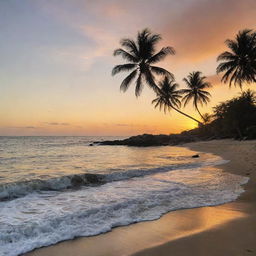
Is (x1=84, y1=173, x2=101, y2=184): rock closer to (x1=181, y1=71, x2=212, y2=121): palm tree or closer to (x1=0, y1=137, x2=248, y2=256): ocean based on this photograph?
(x1=0, y1=137, x2=248, y2=256): ocean

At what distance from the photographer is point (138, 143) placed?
4991cm

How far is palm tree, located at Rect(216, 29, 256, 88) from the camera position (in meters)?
27.5

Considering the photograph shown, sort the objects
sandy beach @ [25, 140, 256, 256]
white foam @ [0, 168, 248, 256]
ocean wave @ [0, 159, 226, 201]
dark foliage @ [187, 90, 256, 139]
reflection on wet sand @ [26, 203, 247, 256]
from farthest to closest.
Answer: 1. dark foliage @ [187, 90, 256, 139]
2. ocean wave @ [0, 159, 226, 201]
3. white foam @ [0, 168, 248, 256]
4. reflection on wet sand @ [26, 203, 247, 256]
5. sandy beach @ [25, 140, 256, 256]

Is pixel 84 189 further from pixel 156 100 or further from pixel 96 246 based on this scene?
pixel 156 100

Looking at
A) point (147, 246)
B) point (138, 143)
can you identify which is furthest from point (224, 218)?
point (138, 143)

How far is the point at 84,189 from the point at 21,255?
5.48m

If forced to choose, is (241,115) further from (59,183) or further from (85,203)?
(85,203)

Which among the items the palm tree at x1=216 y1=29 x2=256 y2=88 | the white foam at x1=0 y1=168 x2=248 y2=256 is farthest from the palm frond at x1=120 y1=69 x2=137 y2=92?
the white foam at x1=0 y1=168 x2=248 y2=256

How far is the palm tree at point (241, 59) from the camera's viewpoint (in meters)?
27.5

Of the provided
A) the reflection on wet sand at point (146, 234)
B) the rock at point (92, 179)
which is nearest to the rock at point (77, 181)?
the rock at point (92, 179)

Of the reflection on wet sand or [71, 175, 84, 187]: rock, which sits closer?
the reflection on wet sand

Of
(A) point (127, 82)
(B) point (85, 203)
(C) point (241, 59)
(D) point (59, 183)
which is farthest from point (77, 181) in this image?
(C) point (241, 59)

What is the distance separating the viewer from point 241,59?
28.4m

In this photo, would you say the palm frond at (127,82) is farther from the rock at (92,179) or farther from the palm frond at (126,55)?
the rock at (92,179)
